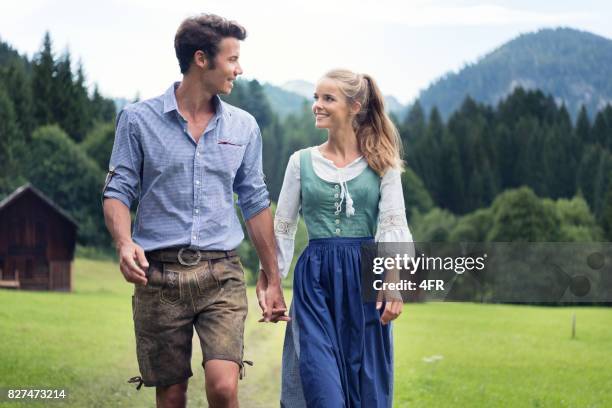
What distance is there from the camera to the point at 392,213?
19.1 ft

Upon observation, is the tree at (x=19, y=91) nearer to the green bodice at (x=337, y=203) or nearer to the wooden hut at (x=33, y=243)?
the wooden hut at (x=33, y=243)

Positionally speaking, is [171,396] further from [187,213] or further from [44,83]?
[44,83]

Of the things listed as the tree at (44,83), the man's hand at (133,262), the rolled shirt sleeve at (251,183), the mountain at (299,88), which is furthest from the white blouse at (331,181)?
the mountain at (299,88)

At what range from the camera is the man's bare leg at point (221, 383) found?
207 inches

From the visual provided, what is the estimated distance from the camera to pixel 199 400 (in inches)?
468

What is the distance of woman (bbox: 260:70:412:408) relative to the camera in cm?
589

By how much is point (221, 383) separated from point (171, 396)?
42 centimetres

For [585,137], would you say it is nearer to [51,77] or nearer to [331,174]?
[51,77]

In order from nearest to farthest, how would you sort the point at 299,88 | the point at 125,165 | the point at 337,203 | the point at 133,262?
the point at 133,262
the point at 125,165
the point at 337,203
the point at 299,88

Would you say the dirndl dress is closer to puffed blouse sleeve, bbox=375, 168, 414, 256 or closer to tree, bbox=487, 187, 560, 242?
puffed blouse sleeve, bbox=375, 168, 414, 256

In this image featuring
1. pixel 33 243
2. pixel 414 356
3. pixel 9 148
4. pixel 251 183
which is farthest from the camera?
pixel 9 148

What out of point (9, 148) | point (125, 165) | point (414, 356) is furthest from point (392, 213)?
point (9, 148)

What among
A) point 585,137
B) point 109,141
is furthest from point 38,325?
point 585,137

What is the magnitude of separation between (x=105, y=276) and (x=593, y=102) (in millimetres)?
51183
